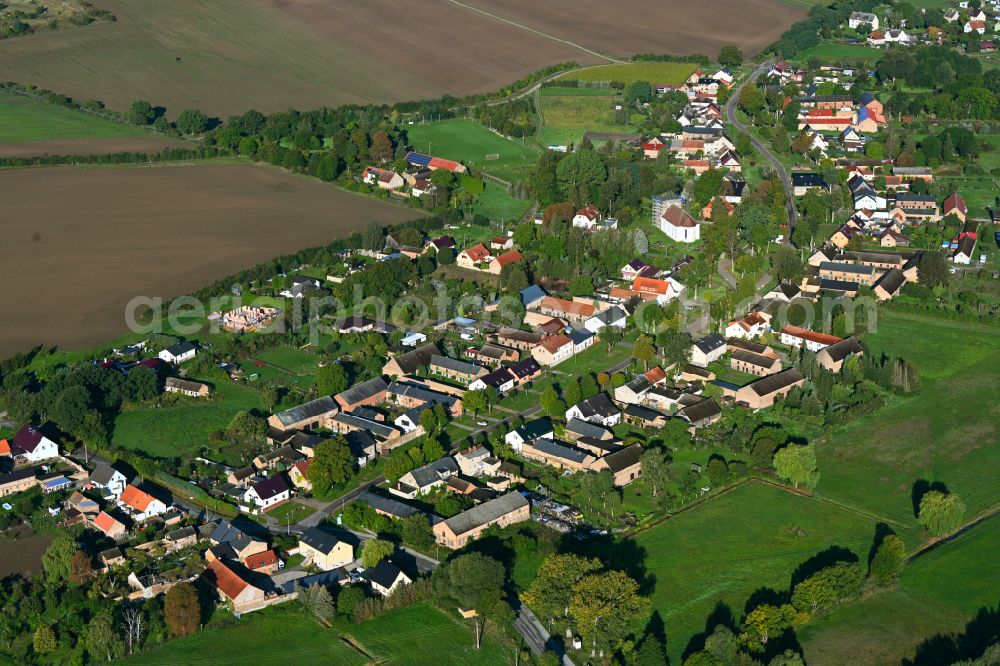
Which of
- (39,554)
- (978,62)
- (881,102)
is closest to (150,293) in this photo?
(39,554)

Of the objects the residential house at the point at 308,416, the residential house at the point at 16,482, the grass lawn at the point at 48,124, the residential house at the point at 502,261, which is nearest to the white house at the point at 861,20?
the residential house at the point at 502,261

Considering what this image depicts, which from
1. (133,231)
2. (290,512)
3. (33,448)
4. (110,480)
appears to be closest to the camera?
(290,512)

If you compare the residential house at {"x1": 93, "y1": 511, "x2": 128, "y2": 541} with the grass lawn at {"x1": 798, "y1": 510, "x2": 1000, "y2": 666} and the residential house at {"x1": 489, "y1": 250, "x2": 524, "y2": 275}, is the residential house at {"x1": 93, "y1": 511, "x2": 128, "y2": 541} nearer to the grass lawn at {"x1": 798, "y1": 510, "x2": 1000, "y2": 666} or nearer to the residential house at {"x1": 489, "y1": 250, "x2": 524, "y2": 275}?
the grass lawn at {"x1": 798, "y1": 510, "x2": 1000, "y2": 666}

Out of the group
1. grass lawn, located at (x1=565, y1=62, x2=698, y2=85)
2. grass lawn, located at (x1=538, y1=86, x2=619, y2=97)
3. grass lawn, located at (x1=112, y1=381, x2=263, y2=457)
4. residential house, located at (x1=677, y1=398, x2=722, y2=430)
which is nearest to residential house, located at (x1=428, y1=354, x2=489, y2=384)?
grass lawn, located at (x1=112, y1=381, x2=263, y2=457)

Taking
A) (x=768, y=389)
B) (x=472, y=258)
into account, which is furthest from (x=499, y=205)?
(x=768, y=389)

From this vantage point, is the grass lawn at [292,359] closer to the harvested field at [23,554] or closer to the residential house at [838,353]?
the harvested field at [23,554]

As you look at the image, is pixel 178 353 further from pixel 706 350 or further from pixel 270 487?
pixel 706 350
